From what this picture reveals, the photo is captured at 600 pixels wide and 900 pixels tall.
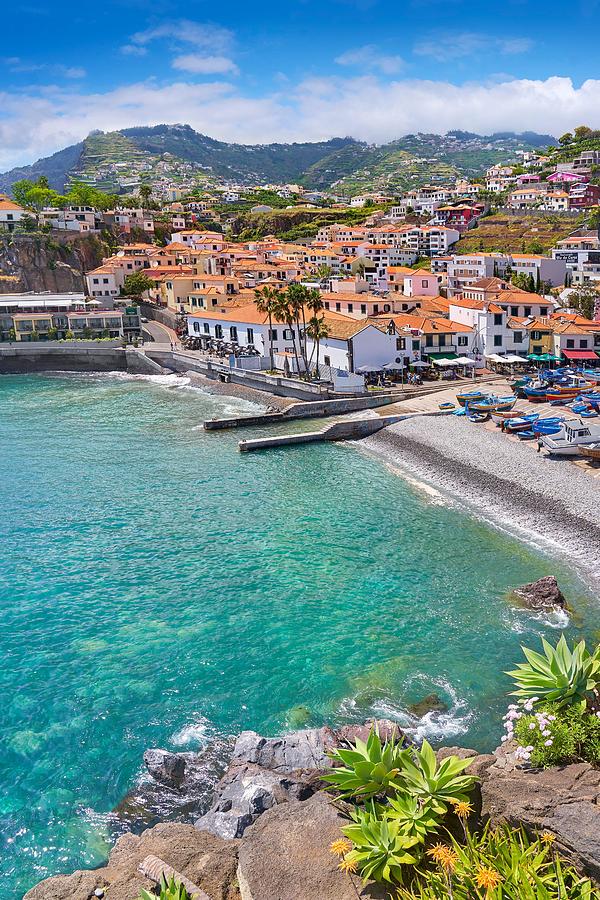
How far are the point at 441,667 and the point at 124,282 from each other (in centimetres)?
10048

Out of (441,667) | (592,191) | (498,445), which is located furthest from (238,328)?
(592,191)

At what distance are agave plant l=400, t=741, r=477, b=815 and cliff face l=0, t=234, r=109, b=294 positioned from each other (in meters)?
120

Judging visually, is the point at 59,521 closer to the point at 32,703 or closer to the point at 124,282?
the point at 32,703

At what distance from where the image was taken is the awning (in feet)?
204

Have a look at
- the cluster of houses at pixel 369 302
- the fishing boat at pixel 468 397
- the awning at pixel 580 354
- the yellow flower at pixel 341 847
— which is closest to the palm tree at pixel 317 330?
the cluster of houses at pixel 369 302

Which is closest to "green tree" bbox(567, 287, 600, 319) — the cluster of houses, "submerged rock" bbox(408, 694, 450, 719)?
the cluster of houses

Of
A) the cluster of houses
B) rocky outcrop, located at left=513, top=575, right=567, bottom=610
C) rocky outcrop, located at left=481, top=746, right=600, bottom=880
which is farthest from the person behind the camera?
the cluster of houses

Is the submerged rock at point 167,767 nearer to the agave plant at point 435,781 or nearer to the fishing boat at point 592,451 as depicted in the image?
the agave plant at point 435,781

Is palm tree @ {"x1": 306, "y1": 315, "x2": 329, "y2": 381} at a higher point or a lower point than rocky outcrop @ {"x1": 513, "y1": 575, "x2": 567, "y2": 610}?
higher

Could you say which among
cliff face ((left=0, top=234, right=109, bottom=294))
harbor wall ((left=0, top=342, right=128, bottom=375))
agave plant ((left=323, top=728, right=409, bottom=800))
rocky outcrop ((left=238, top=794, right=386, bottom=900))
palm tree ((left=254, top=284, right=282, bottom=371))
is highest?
cliff face ((left=0, top=234, right=109, bottom=294))

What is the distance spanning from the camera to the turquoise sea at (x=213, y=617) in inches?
781

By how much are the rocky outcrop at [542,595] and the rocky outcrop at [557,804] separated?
12.3 metres

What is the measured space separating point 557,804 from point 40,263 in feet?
419

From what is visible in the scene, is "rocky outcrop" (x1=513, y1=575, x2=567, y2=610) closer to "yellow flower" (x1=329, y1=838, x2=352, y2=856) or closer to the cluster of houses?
"yellow flower" (x1=329, y1=838, x2=352, y2=856)
